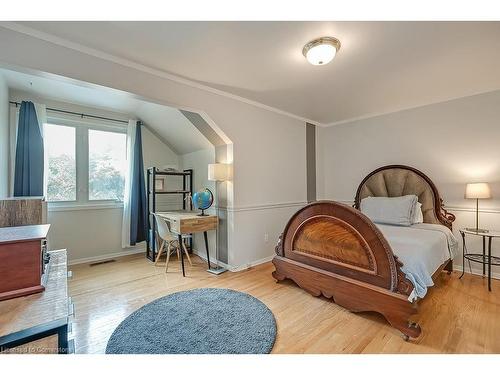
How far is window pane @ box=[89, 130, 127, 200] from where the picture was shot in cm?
360

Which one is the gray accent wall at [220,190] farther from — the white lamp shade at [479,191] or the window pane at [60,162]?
the white lamp shade at [479,191]

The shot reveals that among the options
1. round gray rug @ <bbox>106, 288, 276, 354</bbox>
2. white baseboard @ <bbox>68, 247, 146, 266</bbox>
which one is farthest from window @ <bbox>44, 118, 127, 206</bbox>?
round gray rug @ <bbox>106, 288, 276, 354</bbox>

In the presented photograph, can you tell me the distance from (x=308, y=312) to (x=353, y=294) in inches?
16.8

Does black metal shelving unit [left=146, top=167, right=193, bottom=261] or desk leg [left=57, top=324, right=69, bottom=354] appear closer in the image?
desk leg [left=57, top=324, right=69, bottom=354]

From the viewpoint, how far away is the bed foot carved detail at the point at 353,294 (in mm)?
1714

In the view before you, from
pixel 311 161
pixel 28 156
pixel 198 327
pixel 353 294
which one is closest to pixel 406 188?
pixel 311 161

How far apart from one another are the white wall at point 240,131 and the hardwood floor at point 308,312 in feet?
2.25

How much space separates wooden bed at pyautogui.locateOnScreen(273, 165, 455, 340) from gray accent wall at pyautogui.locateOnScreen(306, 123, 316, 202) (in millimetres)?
1755

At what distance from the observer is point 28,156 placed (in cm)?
296

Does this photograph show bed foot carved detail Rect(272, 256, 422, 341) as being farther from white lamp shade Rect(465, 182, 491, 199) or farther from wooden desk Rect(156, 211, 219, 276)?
white lamp shade Rect(465, 182, 491, 199)

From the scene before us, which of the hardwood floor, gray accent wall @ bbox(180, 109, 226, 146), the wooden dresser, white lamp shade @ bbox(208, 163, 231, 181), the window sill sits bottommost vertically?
the hardwood floor
